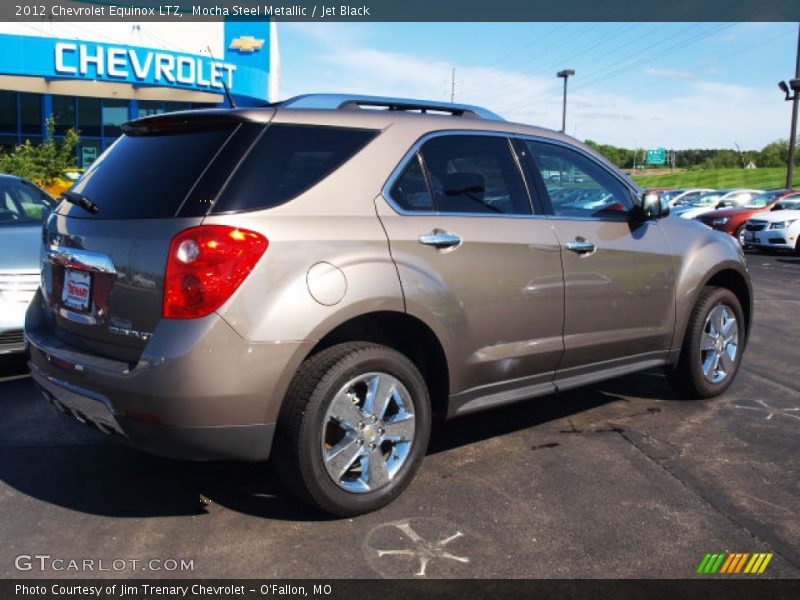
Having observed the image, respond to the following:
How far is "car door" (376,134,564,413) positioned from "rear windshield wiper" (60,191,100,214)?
1.29 m

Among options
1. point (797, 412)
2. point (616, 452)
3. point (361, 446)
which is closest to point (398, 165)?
point (361, 446)

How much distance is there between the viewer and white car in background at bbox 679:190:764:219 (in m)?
24.2

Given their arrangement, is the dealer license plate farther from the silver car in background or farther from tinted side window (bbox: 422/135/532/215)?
the silver car in background

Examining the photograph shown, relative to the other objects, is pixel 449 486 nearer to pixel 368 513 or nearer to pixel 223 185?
pixel 368 513

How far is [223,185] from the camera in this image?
3.11 metres

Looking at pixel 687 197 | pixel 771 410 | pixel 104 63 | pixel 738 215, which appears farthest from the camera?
pixel 687 197

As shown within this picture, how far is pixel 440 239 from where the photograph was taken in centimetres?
362

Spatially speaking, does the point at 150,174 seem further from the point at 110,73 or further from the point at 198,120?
the point at 110,73

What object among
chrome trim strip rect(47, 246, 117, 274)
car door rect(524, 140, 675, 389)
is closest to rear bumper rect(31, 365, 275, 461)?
chrome trim strip rect(47, 246, 117, 274)

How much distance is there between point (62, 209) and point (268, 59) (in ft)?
109

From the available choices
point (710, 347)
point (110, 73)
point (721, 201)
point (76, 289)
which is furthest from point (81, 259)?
point (110, 73)

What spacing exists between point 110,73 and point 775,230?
22357mm

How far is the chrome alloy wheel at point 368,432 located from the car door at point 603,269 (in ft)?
3.85

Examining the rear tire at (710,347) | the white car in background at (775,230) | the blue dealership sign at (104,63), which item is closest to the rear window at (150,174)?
the rear tire at (710,347)
